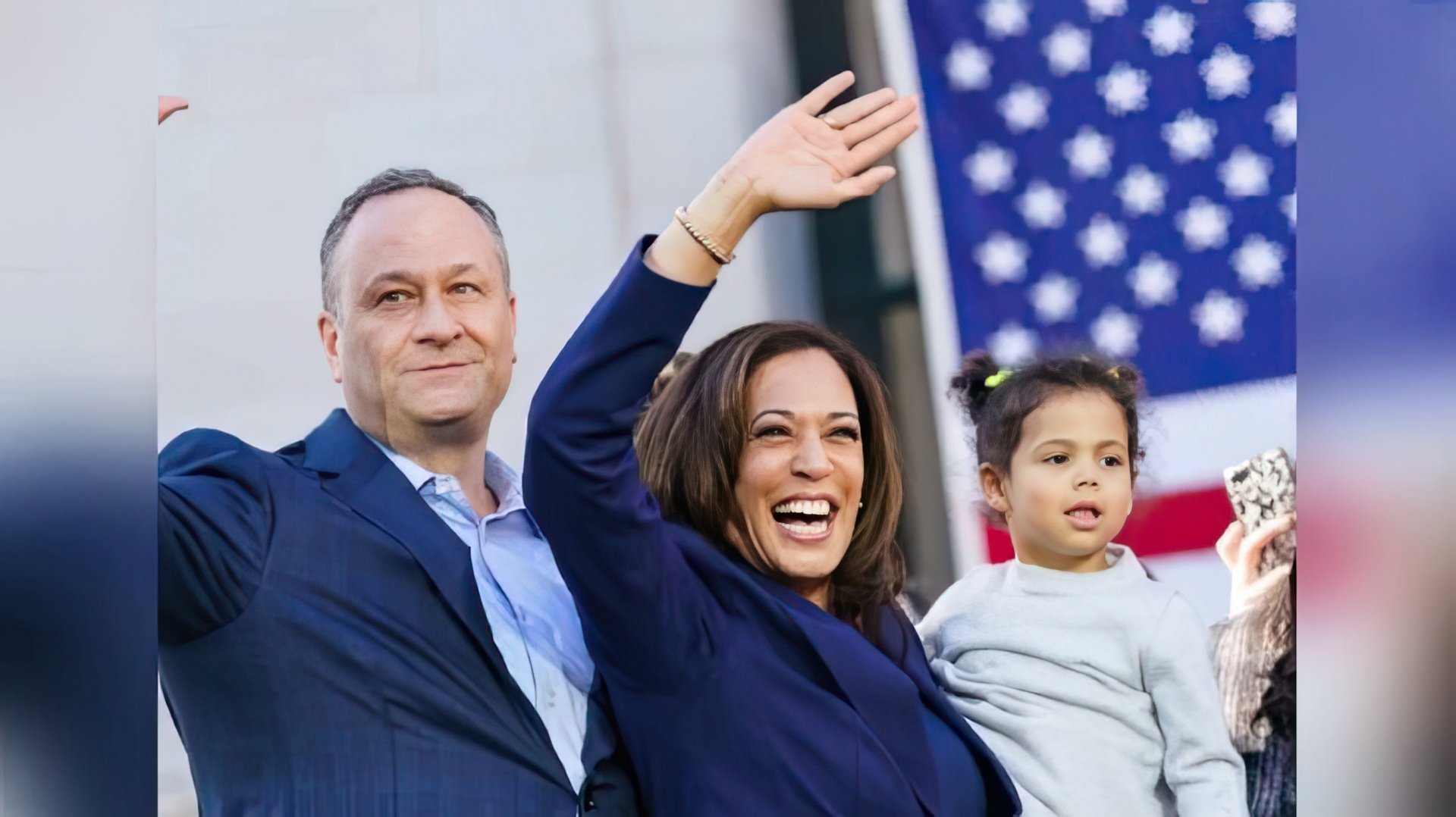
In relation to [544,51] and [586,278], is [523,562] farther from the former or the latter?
[544,51]

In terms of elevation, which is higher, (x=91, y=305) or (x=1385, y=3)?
(x=1385, y=3)

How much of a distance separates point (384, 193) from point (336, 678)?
0.88 metres

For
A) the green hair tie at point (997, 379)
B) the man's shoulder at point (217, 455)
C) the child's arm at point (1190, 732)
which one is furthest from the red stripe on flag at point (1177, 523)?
the man's shoulder at point (217, 455)

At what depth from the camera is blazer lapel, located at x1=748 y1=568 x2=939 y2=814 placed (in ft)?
7.82

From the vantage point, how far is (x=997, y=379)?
290 cm

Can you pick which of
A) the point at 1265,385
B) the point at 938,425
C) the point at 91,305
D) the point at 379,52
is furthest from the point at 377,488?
the point at 1265,385

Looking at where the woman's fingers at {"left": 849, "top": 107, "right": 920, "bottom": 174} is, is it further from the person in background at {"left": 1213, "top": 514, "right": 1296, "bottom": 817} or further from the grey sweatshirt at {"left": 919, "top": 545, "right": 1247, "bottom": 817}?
the person in background at {"left": 1213, "top": 514, "right": 1296, "bottom": 817}

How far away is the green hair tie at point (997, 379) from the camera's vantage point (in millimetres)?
2893

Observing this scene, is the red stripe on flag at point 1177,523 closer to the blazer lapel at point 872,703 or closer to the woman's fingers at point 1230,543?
the woman's fingers at point 1230,543

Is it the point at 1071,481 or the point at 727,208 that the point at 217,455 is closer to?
the point at 727,208

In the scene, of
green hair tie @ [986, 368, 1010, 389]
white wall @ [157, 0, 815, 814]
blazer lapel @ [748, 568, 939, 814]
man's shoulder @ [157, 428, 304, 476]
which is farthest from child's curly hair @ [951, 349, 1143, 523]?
man's shoulder @ [157, 428, 304, 476]

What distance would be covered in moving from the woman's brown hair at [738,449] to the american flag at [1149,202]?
1.33 ft

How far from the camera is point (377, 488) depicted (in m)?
2.55

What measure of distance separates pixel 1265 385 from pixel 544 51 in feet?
5.03
